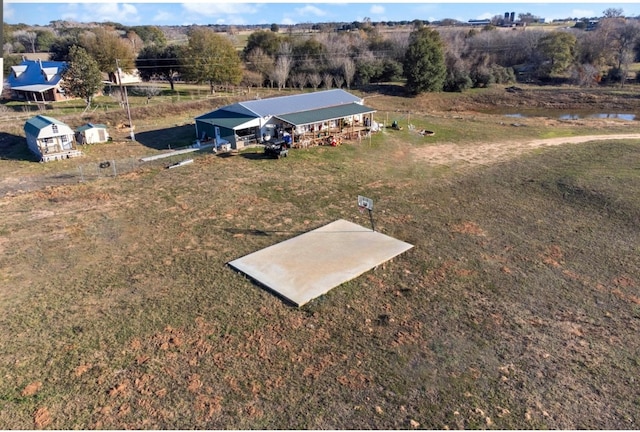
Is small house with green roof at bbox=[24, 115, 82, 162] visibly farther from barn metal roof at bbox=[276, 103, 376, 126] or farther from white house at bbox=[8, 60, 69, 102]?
white house at bbox=[8, 60, 69, 102]

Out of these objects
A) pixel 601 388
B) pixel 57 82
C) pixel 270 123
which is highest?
pixel 57 82

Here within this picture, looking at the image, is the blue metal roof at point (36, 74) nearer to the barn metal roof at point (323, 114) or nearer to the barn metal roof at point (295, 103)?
the barn metal roof at point (295, 103)

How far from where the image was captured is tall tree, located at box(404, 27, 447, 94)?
51.7 m

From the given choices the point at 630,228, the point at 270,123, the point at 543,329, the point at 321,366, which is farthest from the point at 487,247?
the point at 270,123

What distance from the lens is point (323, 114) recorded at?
3138cm

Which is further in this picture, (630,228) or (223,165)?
(223,165)

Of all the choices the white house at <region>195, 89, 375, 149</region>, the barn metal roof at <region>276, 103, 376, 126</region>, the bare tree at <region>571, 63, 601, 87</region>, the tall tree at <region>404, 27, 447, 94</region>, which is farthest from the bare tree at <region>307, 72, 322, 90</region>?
the bare tree at <region>571, 63, 601, 87</region>

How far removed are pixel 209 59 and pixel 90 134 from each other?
20.4 m

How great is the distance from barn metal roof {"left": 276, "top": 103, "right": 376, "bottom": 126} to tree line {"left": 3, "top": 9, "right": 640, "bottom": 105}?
19587mm

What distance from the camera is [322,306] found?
12133 mm

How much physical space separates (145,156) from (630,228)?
1058 inches

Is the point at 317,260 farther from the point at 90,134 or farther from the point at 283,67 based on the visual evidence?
the point at 283,67

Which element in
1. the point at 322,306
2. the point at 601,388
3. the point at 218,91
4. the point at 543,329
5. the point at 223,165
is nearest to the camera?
the point at 601,388

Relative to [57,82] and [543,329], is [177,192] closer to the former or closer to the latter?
[543,329]
